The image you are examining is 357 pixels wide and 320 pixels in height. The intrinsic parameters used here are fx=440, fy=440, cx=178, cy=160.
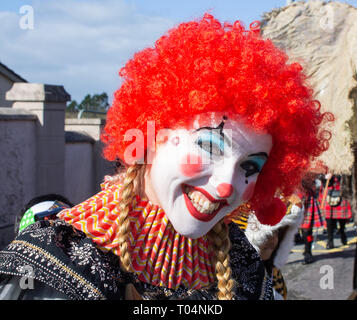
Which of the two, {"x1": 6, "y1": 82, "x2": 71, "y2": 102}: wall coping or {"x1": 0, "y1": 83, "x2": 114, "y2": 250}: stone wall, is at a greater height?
A: {"x1": 6, "y1": 82, "x2": 71, "y2": 102}: wall coping

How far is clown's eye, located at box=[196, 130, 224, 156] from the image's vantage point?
1502mm

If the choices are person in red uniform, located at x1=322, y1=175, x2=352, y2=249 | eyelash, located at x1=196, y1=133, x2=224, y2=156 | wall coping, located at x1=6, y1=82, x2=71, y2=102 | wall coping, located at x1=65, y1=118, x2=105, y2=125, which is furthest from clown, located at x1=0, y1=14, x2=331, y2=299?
wall coping, located at x1=65, y1=118, x2=105, y2=125

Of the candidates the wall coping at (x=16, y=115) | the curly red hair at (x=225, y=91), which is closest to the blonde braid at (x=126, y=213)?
the curly red hair at (x=225, y=91)

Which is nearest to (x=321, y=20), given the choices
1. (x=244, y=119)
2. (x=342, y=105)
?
(x=342, y=105)

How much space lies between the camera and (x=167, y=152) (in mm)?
1547

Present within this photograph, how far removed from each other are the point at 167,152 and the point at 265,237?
1421 millimetres

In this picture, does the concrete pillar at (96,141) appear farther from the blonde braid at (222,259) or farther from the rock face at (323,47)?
the blonde braid at (222,259)

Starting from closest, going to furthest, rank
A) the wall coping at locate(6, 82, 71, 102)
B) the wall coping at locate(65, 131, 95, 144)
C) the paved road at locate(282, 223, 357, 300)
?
the paved road at locate(282, 223, 357, 300) < the wall coping at locate(6, 82, 71, 102) < the wall coping at locate(65, 131, 95, 144)

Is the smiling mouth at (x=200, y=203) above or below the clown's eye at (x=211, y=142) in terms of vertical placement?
below

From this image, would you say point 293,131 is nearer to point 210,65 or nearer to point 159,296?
point 210,65

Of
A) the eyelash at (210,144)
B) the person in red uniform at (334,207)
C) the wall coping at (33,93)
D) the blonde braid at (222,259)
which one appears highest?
the wall coping at (33,93)

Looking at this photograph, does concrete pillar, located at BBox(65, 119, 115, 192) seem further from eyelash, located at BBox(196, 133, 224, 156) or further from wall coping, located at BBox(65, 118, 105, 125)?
eyelash, located at BBox(196, 133, 224, 156)

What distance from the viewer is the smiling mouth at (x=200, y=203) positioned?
5.05 feet

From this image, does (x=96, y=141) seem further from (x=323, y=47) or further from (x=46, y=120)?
(x=323, y=47)
